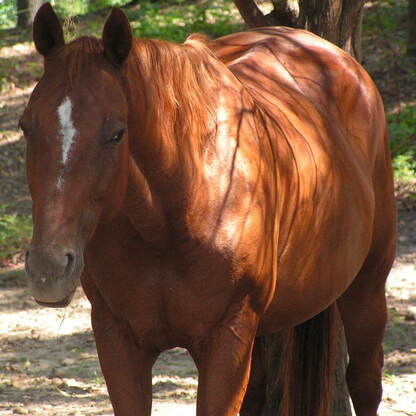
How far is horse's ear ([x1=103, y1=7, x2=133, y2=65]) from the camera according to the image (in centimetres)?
224

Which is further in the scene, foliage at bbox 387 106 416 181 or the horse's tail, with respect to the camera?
foliage at bbox 387 106 416 181

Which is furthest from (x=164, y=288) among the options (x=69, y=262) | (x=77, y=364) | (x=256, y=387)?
(x=77, y=364)

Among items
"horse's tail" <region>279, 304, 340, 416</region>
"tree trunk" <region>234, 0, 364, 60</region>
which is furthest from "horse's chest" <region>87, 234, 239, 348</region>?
"tree trunk" <region>234, 0, 364, 60</region>

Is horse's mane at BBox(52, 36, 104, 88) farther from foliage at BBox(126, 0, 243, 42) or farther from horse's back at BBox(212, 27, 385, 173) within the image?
foliage at BBox(126, 0, 243, 42)

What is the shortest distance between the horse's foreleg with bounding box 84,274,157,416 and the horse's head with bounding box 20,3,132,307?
58 cm

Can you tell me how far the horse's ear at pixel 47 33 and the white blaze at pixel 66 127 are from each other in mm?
227

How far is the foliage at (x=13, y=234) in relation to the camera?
7.34 meters

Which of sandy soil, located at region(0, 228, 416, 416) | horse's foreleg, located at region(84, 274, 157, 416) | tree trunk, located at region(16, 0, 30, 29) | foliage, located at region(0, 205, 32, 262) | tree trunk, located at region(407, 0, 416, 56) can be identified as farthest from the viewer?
tree trunk, located at region(16, 0, 30, 29)

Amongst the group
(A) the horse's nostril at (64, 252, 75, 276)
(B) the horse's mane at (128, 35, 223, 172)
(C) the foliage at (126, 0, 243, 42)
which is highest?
(B) the horse's mane at (128, 35, 223, 172)

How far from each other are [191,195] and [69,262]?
1.78 ft

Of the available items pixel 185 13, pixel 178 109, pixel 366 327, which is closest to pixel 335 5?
pixel 366 327

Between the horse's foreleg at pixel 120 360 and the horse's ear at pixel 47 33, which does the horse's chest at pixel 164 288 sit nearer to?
the horse's foreleg at pixel 120 360

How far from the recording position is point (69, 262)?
2135mm

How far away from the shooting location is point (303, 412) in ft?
12.2
